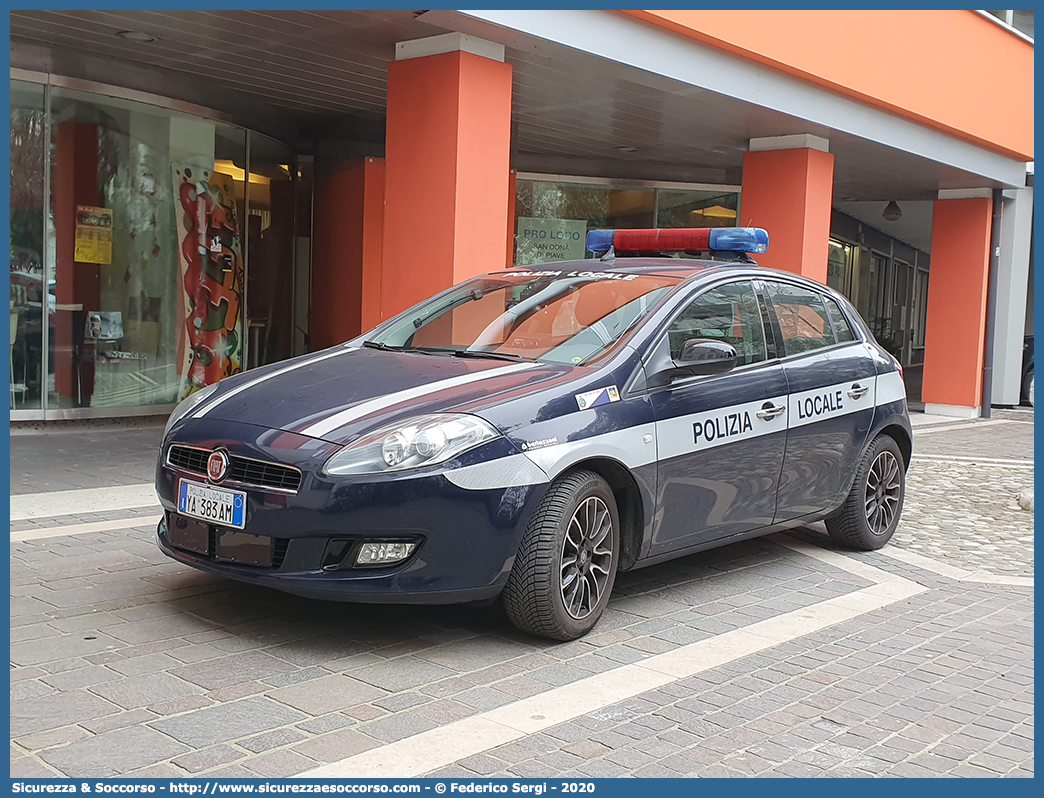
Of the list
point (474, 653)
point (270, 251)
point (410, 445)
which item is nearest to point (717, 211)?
point (270, 251)

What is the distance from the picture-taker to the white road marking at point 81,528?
597 centimetres

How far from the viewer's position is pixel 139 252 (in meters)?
11.3

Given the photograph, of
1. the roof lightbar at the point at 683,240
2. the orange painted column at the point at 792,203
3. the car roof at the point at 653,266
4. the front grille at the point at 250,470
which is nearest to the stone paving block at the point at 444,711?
the front grille at the point at 250,470

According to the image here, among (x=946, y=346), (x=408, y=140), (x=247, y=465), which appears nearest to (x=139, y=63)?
(x=408, y=140)

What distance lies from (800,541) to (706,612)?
79.4 inches

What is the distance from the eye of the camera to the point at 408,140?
8.57m

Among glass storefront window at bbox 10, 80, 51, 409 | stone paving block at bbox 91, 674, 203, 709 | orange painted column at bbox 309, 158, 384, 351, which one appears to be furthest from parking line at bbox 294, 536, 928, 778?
orange painted column at bbox 309, 158, 384, 351

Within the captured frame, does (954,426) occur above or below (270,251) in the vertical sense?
below

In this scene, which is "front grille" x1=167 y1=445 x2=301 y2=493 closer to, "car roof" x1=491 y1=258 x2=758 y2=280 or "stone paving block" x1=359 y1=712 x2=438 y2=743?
"stone paving block" x1=359 y1=712 x2=438 y2=743

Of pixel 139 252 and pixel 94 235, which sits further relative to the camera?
pixel 139 252

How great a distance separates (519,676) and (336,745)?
3.07 feet

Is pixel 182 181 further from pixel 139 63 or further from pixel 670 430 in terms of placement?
pixel 670 430

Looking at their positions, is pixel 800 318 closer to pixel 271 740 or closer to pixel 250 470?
pixel 250 470

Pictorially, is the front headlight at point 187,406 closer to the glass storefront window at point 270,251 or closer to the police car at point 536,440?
the police car at point 536,440
